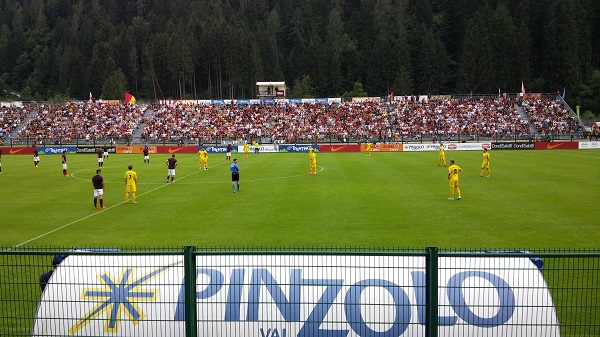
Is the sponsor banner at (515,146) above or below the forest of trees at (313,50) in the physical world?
below

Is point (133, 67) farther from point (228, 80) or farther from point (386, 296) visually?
point (386, 296)

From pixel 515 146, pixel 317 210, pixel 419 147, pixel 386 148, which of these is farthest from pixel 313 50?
pixel 317 210

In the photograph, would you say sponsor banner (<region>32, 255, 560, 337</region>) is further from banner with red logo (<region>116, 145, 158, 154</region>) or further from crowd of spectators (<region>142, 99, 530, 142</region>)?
crowd of spectators (<region>142, 99, 530, 142</region>)

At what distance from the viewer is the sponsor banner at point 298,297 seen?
6.43m

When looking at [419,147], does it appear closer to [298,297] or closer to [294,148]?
[294,148]

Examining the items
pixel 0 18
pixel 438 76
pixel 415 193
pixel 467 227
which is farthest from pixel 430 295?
pixel 0 18

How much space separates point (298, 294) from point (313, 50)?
118304mm

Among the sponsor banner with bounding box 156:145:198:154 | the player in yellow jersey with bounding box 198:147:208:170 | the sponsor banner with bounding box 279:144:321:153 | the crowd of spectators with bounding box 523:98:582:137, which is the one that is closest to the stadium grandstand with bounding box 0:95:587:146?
the crowd of spectators with bounding box 523:98:582:137

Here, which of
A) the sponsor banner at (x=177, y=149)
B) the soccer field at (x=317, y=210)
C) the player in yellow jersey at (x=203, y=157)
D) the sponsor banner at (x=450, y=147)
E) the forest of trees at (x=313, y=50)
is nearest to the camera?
the soccer field at (x=317, y=210)

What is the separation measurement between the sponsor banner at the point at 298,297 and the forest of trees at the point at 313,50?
302 ft

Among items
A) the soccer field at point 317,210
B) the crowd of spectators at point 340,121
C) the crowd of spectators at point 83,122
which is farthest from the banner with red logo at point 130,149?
the soccer field at point 317,210

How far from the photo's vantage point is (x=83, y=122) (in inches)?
3098

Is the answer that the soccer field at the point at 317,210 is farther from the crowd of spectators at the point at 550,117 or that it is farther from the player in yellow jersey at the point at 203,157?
the crowd of spectators at the point at 550,117

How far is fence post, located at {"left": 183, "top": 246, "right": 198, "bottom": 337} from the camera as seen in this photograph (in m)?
6.53
